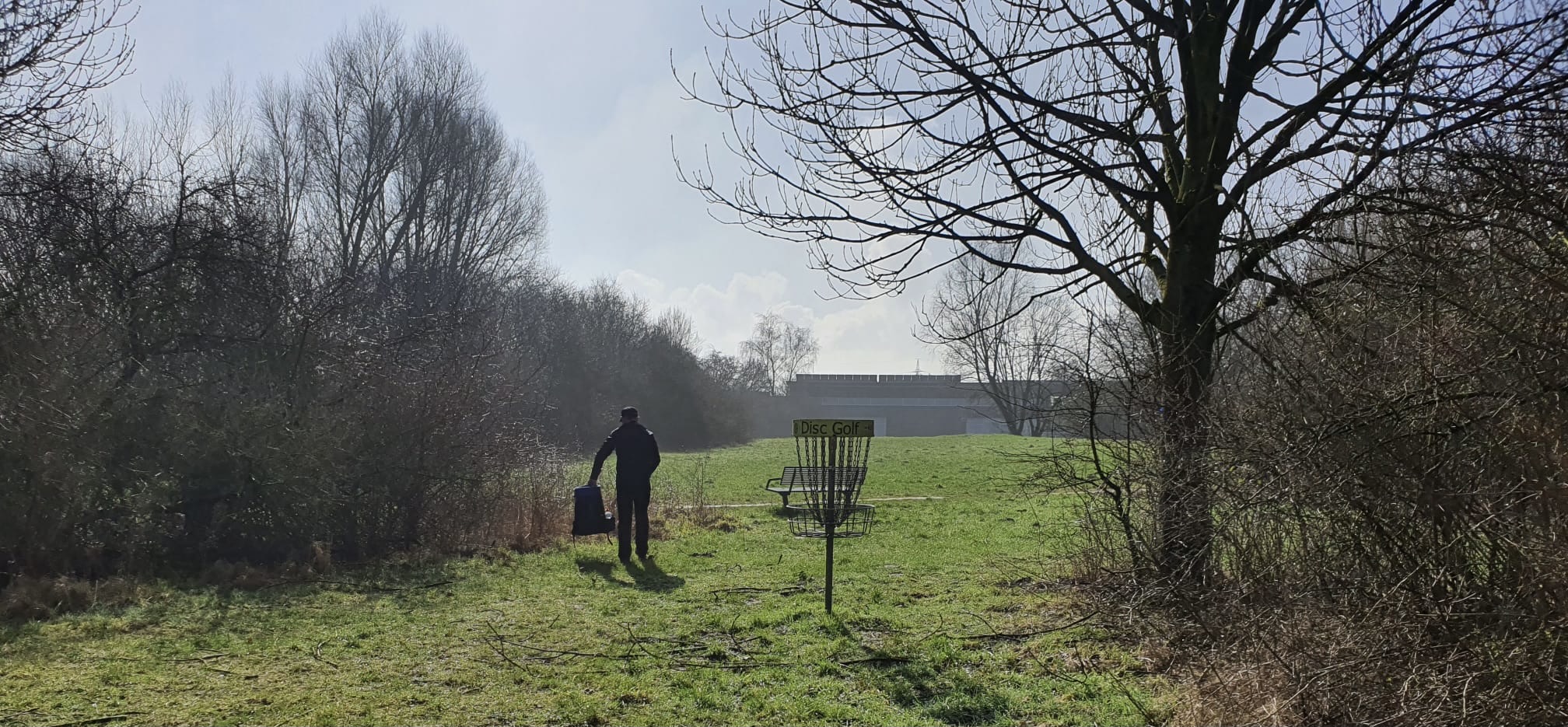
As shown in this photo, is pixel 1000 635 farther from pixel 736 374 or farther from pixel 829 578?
pixel 736 374

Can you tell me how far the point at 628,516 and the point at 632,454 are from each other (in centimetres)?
77

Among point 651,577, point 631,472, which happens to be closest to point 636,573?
point 651,577

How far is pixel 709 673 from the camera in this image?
576 centimetres

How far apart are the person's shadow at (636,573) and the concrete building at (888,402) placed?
63.1 metres

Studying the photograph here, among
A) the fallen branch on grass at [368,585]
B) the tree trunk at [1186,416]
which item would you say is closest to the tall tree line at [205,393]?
the fallen branch on grass at [368,585]

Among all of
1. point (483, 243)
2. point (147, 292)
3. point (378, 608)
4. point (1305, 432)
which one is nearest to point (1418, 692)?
point (1305, 432)

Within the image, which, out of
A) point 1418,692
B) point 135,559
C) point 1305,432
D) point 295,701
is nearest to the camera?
point 1418,692

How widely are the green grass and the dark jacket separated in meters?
1.06

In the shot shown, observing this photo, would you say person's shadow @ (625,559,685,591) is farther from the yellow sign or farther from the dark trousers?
the yellow sign

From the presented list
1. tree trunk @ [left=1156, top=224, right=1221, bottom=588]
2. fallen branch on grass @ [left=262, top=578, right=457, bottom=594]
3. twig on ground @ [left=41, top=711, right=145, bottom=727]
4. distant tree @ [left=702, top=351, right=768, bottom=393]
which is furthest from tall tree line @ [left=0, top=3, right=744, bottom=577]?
distant tree @ [left=702, top=351, right=768, bottom=393]

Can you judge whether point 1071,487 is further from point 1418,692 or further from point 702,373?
point 702,373

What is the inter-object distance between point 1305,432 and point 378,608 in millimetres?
7191

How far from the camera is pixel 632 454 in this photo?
1062 centimetres

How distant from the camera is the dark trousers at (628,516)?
1077cm
